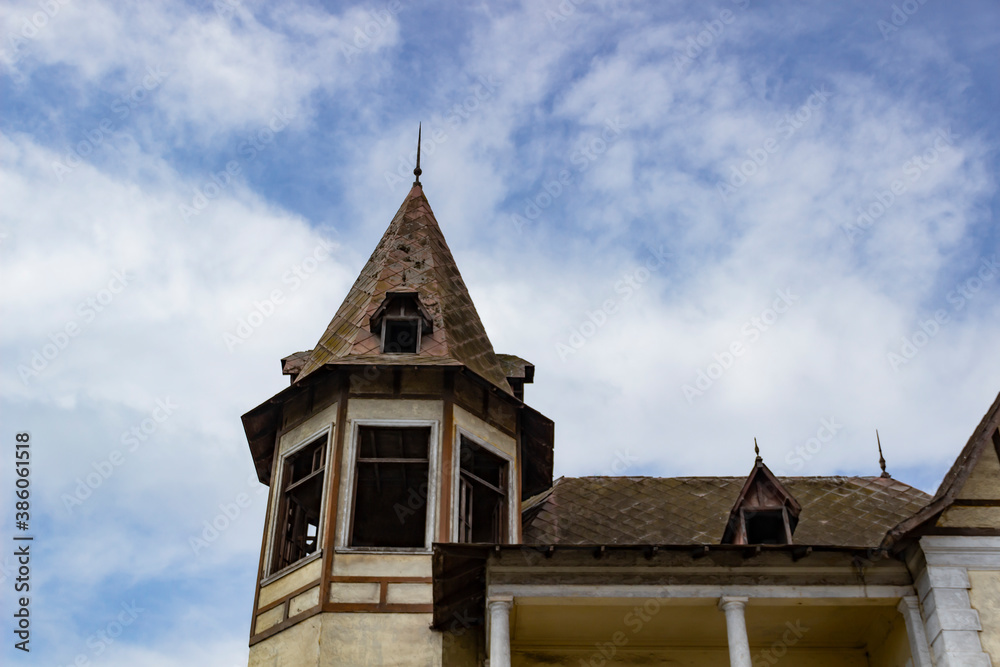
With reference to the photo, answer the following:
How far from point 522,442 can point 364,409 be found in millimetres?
3258

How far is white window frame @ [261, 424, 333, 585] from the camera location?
17.5 metres

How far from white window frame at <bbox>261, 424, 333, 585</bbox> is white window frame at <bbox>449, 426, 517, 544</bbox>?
1958 mm

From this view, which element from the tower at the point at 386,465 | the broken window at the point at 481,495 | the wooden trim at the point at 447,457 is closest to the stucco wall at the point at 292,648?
the tower at the point at 386,465

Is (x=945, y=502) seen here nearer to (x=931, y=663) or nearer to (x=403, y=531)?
(x=931, y=663)

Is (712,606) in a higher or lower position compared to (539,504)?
lower

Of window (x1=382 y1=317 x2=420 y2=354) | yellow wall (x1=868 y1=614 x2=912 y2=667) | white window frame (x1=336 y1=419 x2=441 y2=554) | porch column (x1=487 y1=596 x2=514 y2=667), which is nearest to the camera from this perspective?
porch column (x1=487 y1=596 x2=514 y2=667)

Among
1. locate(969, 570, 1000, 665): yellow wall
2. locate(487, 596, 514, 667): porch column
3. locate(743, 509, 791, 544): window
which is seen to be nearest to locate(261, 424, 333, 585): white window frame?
locate(487, 596, 514, 667): porch column

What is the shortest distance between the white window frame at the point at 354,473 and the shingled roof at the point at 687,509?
247 cm

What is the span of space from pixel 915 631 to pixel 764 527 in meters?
2.78

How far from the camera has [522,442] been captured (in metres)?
20.7

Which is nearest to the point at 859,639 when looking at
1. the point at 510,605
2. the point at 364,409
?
the point at 510,605

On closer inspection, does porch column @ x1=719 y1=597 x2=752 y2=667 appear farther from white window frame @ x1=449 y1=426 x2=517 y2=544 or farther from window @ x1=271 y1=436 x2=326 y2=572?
window @ x1=271 y1=436 x2=326 y2=572

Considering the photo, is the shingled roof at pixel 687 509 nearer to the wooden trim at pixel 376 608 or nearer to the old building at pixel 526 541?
the old building at pixel 526 541

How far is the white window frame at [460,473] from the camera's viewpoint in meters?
17.9
